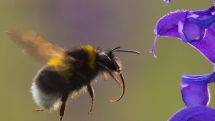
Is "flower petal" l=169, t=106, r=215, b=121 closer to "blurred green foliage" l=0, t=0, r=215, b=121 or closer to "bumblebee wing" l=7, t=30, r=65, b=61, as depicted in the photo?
"bumblebee wing" l=7, t=30, r=65, b=61

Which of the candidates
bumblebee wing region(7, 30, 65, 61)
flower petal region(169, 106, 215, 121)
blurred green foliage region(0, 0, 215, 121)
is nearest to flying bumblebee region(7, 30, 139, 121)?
bumblebee wing region(7, 30, 65, 61)

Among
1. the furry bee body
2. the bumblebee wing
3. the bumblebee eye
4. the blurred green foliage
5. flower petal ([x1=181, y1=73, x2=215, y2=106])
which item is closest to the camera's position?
flower petal ([x1=181, y1=73, x2=215, y2=106])

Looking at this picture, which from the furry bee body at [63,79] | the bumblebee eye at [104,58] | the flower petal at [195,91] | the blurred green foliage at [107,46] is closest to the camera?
the flower petal at [195,91]

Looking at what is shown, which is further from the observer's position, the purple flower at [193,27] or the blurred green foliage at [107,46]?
the blurred green foliage at [107,46]

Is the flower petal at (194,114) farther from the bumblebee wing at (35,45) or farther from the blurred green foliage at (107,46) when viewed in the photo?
the blurred green foliage at (107,46)

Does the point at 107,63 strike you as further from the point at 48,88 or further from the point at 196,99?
the point at 196,99

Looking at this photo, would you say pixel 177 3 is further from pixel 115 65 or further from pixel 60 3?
pixel 115 65

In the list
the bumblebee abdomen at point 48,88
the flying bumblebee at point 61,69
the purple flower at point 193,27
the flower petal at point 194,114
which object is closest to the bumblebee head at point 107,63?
the flying bumblebee at point 61,69
